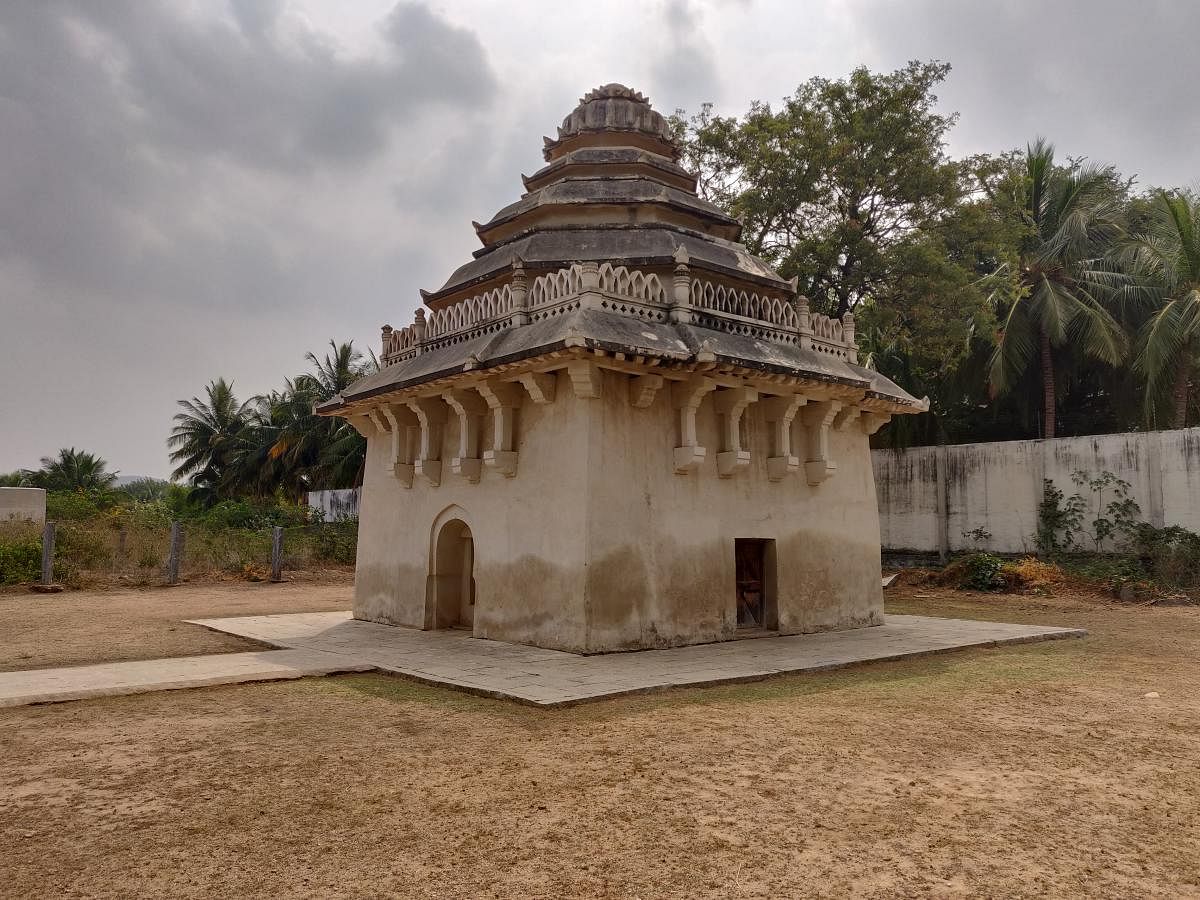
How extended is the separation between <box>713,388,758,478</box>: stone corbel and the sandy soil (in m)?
6.99

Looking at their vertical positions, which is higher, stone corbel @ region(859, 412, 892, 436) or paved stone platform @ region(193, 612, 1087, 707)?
stone corbel @ region(859, 412, 892, 436)

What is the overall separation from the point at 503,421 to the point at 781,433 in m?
4.24

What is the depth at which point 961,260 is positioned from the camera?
74.8 ft

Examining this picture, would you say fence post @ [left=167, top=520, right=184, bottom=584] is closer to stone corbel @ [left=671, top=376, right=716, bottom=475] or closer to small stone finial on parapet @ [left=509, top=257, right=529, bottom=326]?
small stone finial on parapet @ [left=509, top=257, right=529, bottom=326]

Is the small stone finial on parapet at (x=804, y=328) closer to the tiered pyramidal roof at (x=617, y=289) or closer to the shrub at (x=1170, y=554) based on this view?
the tiered pyramidal roof at (x=617, y=289)

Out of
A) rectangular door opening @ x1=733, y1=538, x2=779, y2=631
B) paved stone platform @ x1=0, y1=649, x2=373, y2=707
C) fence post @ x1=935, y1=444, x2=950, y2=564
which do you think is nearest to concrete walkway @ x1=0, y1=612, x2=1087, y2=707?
paved stone platform @ x1=0, y1=649, x2=373, y2=707

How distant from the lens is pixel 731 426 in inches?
457

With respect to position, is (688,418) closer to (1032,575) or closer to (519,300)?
(519,300)

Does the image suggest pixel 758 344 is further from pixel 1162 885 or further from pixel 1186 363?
pixel 1186 363

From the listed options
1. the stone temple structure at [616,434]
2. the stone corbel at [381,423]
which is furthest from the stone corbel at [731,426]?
the stone corbel at [381,423]

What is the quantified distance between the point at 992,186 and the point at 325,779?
25.1m

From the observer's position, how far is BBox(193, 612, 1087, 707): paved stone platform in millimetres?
8188

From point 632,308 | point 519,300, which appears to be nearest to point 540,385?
point 519,300

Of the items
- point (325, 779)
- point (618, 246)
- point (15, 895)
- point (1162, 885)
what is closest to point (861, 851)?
point (1162, 885)
